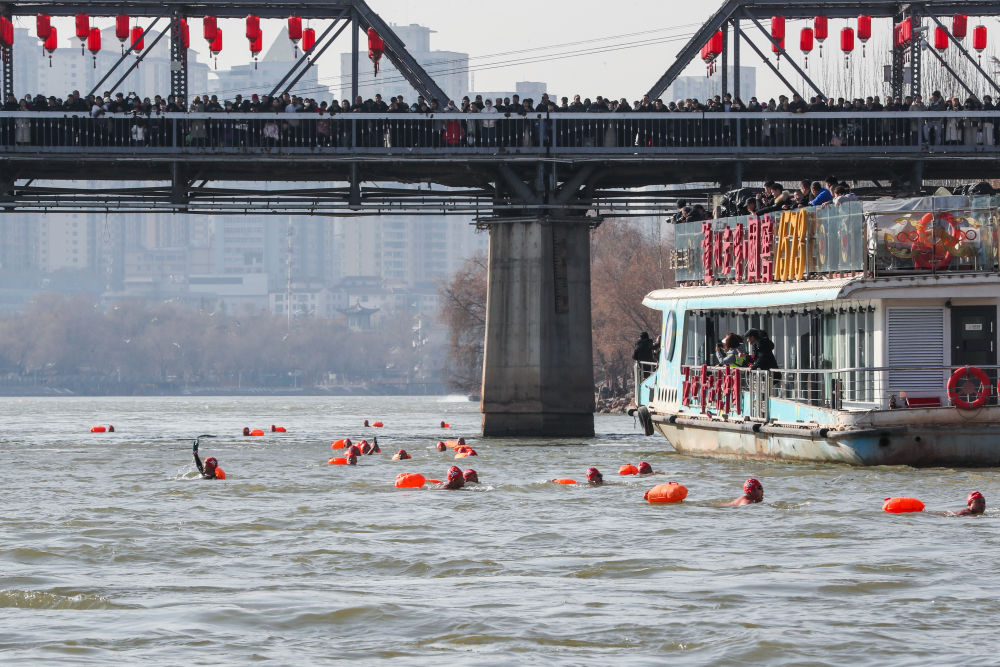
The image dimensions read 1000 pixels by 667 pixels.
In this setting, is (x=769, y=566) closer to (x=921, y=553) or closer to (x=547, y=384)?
(x=921, y=553)

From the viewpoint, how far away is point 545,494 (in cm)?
3022

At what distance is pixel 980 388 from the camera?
96.1 feet

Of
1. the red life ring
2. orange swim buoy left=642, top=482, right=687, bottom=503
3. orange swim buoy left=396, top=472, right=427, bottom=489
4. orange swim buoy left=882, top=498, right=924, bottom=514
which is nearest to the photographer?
orange swim buoy left=882, top=498, right=924, bottom=514

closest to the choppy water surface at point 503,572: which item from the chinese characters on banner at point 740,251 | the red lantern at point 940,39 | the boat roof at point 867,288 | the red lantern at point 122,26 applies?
the boat roof at point 867,288

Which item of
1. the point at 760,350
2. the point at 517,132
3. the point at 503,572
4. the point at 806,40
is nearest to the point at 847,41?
the point at 806,40

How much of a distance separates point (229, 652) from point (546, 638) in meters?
2.62

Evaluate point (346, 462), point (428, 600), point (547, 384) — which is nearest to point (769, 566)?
point (428, 600)

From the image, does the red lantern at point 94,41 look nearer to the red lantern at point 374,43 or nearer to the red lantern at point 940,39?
the red lantern at point 374,43

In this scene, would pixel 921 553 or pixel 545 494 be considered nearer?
pixel 921 553

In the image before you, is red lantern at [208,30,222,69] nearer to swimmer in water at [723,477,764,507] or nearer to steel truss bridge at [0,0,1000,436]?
steel truss bridge at [0,0,1000,436]

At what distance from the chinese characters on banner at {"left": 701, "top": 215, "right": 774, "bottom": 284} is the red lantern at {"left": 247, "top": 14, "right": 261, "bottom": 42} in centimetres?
2044

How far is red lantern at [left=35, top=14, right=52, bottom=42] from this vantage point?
176 ft

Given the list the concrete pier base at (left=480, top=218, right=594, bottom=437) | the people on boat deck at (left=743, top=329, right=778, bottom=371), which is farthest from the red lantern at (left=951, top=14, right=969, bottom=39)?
the people on boat deck at (left=743, top=329, right=778, bottom=371)

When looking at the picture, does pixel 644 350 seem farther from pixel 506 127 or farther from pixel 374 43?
pixel 374 43
